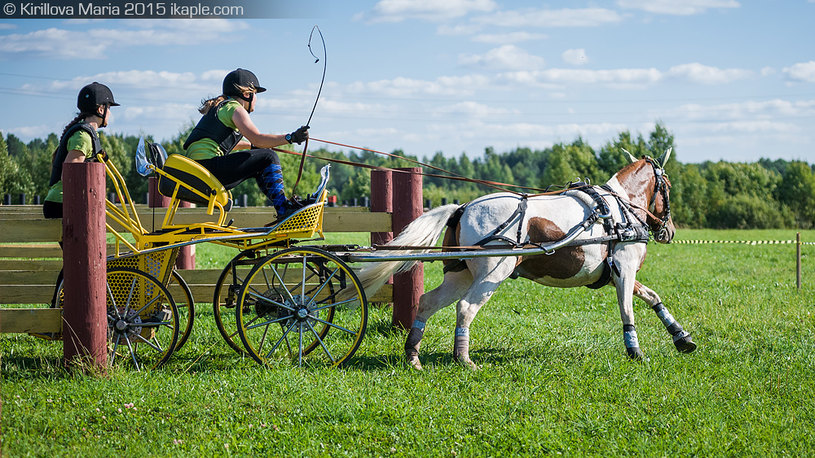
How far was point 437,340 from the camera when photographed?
25.0ft

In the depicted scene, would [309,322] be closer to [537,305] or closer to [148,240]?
[148,240]

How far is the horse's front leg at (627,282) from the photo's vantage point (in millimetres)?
6848

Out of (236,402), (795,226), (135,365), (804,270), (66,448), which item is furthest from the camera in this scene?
(795,226)

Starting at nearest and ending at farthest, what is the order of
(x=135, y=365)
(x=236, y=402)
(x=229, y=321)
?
(x=236, y=402)
(x=135, y=365)
(x=229, y=321)

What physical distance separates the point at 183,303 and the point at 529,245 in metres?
4.49

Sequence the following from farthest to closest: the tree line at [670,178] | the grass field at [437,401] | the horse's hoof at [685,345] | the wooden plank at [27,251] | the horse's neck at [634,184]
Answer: the tree line at [670,178] → the wooden plank at [27,251] → the horse's neck at [634,184] → the horse's hoof at [685,345] → the grass field at [437,401]

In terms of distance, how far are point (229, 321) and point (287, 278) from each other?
51.6 inches

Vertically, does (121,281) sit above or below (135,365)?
above

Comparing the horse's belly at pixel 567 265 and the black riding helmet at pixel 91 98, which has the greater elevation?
the black riding helmet at pixel 91 98

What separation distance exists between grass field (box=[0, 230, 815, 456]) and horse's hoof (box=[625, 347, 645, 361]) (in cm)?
15

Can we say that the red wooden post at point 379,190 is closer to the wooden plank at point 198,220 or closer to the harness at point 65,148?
the wooden plank at point 198,220

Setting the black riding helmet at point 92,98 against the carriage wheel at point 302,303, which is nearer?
the carriage wheel at point 302,303

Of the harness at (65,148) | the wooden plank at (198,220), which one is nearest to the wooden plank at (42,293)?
the wooden plank at (198,220)

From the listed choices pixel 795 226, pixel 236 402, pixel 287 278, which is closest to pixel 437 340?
pixel 287 278
